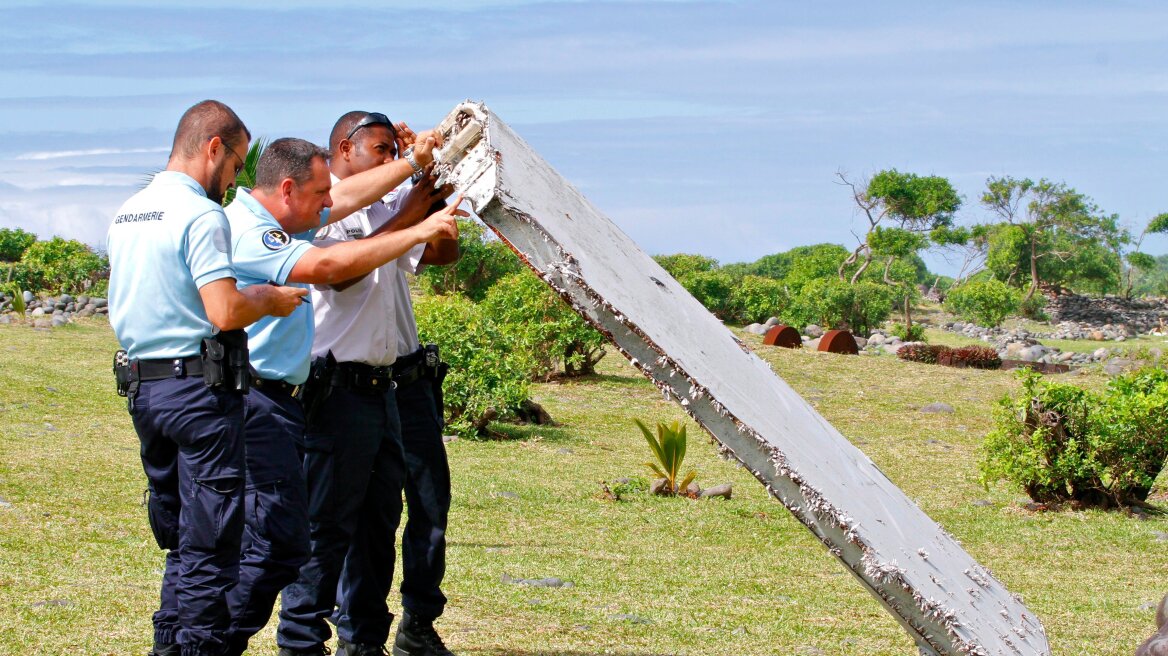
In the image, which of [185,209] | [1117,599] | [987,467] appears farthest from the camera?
[987,467]

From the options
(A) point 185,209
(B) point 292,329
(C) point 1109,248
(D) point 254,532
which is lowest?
(D) point 254,532

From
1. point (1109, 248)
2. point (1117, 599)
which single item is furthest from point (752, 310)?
point (1109, 248)

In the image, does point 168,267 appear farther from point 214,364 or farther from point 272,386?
point 272,386

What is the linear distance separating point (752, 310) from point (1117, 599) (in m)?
25.0

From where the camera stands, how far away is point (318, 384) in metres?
3.99

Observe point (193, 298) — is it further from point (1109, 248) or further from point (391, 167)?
point (1109, 248)

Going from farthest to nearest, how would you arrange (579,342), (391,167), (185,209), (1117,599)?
(579,342) < (1117,599) < (391,167) < (185,209)

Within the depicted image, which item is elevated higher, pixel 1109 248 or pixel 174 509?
pixel 1109 248

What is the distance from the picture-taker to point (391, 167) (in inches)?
145

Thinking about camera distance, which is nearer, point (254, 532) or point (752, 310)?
point (254, 532)

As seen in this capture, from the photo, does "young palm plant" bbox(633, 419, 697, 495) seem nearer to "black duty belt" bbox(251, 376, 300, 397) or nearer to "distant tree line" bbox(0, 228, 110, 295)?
"black duty belt" bbox(251, 376, 300, 397)

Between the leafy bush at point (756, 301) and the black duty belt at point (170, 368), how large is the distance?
28.4m

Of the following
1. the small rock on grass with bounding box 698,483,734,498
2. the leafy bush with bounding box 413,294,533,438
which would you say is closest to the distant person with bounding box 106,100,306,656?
the small rock on grass with bounding box 698,483,734,498

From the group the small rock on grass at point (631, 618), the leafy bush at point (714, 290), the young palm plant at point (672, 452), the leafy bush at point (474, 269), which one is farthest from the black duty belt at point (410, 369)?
the leafy bush at point (714, 290)
